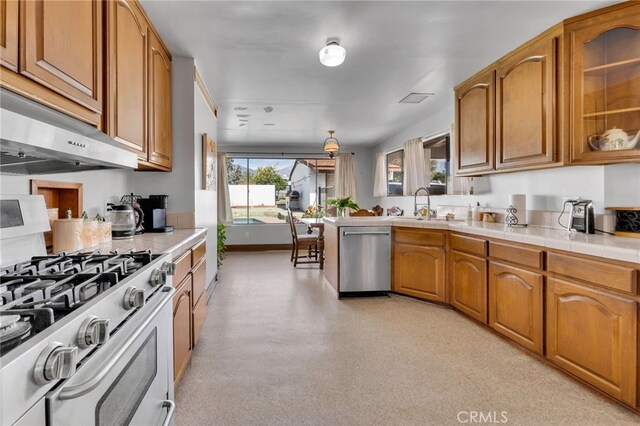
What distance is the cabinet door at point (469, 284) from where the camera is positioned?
2.95 meters

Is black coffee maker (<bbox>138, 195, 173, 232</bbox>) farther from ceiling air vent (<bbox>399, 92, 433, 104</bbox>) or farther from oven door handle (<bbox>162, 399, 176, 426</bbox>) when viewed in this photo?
ceiling air vent (<bbox>399, 92, 433, 104</bbox>)

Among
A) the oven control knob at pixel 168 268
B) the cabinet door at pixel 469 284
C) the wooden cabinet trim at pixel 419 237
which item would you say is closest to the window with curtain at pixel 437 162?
the wooden cabinet trim at pixel 419 237

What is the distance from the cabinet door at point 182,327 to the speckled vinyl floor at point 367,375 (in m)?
0.17

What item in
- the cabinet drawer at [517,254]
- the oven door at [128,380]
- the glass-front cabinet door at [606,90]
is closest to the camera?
the oven door at [128,380]

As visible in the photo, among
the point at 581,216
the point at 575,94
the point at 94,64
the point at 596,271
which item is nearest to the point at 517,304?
the point at 596,271

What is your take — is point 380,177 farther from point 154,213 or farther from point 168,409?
point 168,409

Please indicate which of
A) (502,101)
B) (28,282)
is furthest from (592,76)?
(28,282)

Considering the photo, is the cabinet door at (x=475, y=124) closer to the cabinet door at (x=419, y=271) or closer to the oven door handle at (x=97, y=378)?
the cabinet door at (x=419, y=271)

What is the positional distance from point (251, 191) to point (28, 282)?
277 inches

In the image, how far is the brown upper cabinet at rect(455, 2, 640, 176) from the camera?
7.39 feet

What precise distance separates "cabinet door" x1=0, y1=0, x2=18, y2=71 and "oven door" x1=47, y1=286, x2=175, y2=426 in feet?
2.88

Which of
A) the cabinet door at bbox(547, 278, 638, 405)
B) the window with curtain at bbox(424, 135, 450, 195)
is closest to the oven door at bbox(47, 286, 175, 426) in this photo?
the cabinet door at bbox(547, 278, 638, 405)

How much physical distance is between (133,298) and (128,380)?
10.0 inches

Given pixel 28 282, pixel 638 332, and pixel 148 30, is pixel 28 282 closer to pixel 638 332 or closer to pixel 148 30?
pixel 148 30
